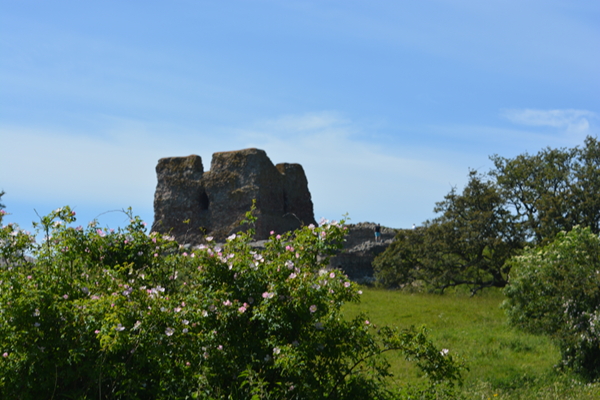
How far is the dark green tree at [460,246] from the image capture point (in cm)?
2712

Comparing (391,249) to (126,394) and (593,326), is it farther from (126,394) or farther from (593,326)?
(126,394)

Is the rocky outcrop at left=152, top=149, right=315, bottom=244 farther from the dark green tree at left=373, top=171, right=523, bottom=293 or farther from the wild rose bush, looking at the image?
the wild rose bush

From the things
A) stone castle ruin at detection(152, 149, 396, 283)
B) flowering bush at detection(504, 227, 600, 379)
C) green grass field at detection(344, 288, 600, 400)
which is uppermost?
stone castle ruin at detection(152, 149, 396, 283)

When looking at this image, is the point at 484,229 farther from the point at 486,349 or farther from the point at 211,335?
the point at 211,335

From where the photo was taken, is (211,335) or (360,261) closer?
(211,335)

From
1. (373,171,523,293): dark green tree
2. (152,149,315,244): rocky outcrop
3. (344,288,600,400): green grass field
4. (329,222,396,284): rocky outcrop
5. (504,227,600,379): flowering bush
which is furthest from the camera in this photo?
(152,149,315,244): rocky outcrop

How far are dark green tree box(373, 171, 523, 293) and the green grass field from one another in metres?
4.83

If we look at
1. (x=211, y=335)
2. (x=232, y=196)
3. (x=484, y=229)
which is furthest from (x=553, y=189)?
(x=211, y=335)

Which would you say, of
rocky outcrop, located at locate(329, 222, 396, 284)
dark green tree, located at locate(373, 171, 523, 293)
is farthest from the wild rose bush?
rocky outcrop, located at locate(329, 222, 396, 284)

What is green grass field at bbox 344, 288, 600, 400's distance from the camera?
10945mm

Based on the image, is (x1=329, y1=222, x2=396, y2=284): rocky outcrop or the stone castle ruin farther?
the stone castle ruin

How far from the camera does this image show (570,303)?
11961mm

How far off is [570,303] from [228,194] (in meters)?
26.9

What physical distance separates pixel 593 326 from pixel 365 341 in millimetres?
7168
